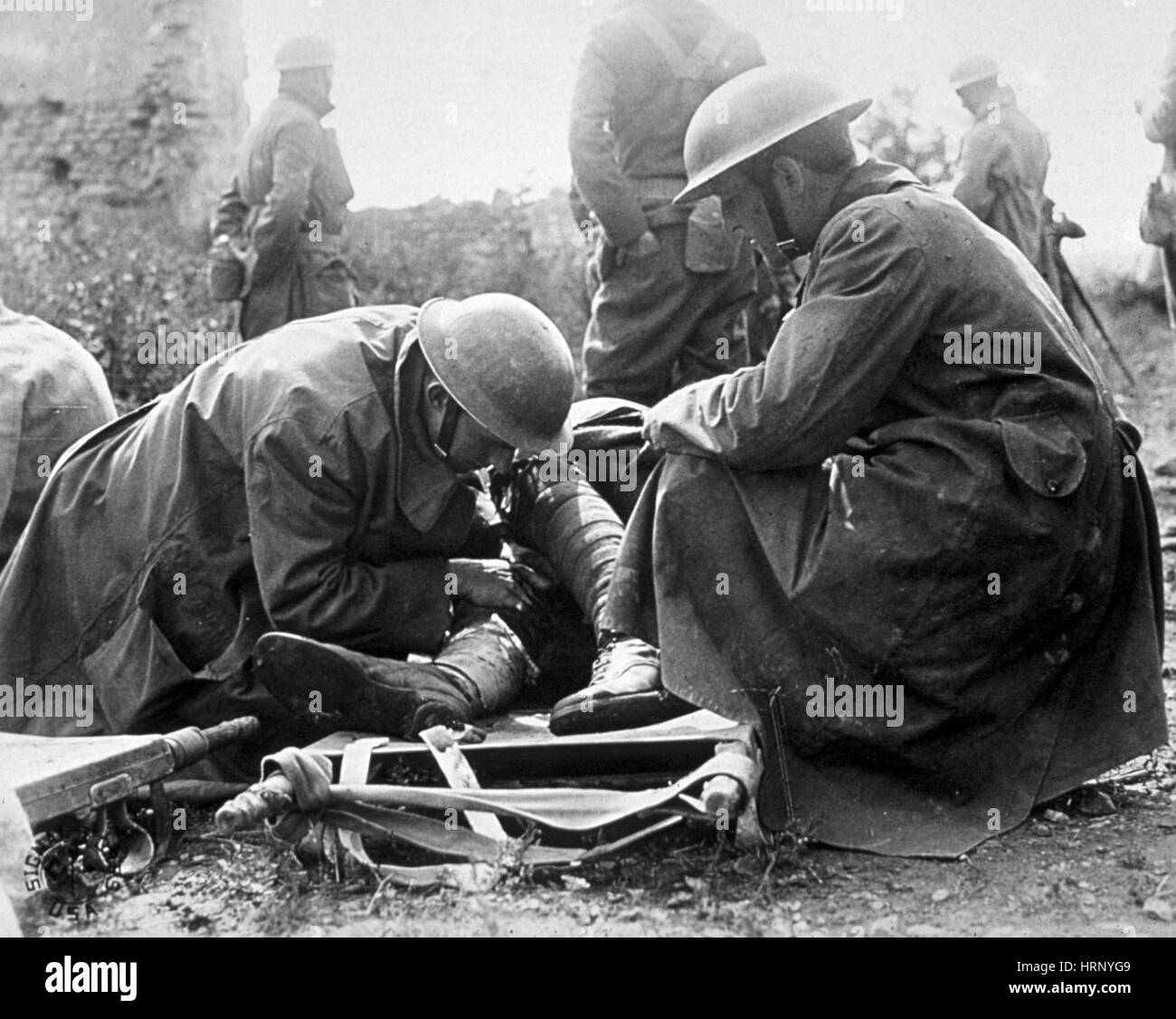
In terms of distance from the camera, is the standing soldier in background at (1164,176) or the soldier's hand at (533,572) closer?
the soldier's hand at (533,572)

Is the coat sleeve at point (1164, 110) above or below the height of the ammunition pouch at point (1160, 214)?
above

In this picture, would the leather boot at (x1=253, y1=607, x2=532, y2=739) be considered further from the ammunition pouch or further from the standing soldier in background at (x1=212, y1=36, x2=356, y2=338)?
the ammunition pouch

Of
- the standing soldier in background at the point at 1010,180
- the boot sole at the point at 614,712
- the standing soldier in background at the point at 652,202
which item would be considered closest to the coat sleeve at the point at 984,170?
the standing soldier in background at the point at 1010,180

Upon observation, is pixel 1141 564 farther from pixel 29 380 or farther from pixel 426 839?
pixel 29 380

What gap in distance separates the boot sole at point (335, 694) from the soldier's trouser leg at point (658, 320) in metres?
2.96

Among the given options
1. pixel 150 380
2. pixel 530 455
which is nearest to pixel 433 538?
pixel 530 455

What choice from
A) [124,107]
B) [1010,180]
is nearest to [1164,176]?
[1010,180]

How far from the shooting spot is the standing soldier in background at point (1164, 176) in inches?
348

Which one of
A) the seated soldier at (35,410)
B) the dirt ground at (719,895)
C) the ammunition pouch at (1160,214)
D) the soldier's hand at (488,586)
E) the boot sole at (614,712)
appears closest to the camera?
the dirt ground at (719,895)

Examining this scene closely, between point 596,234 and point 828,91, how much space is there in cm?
327

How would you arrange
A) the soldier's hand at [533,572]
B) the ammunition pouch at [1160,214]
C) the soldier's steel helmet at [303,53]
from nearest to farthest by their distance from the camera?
the soldier's hand at [533,572] < the soldier's steel helmet at [303,53] < the ammunition pouch at [1160,214]

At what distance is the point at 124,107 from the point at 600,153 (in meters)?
8.01

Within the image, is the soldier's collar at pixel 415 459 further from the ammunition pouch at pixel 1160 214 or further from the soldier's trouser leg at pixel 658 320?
the ammunition pouch at pixel 1160 214

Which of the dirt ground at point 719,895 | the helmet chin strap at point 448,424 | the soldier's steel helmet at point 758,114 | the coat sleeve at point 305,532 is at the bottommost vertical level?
the dirt ground at point 719,895
